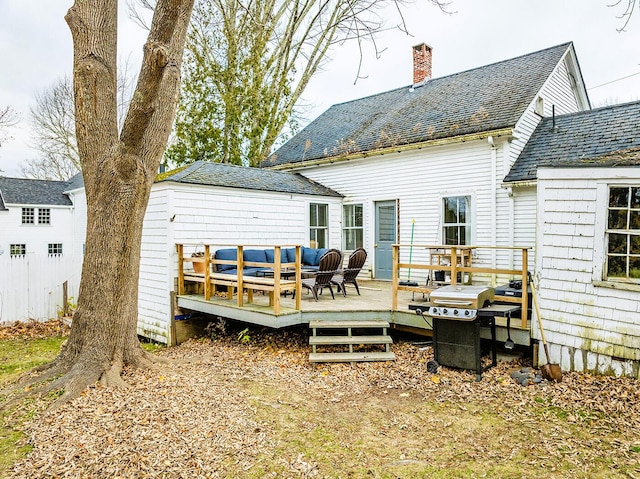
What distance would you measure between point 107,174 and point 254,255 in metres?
4.18

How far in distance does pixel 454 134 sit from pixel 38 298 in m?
11.0

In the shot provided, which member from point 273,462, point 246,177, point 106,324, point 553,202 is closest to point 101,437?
point 273,462

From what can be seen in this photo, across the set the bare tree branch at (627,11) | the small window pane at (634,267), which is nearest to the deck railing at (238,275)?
the small window pane at (634,267)

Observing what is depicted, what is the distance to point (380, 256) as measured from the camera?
11109 mm

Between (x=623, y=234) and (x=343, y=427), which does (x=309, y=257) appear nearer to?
(x=343, y=427)

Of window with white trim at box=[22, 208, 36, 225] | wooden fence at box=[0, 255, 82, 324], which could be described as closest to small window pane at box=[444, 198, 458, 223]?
wooden fence at box=[0, 255, 82, 324]

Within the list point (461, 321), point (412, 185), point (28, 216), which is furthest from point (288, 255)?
point (28, 216)

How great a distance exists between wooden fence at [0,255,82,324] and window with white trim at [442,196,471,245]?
975 centimetres

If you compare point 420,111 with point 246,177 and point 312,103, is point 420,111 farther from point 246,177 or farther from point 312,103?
point 312,103

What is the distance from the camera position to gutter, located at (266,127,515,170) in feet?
28.5

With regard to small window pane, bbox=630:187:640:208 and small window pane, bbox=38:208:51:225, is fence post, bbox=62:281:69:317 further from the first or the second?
small window pane, bbox=38:208:51:225

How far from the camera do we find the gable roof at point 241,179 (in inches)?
345

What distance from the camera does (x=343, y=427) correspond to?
4.22 metres

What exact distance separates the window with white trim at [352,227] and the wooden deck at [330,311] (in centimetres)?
349
